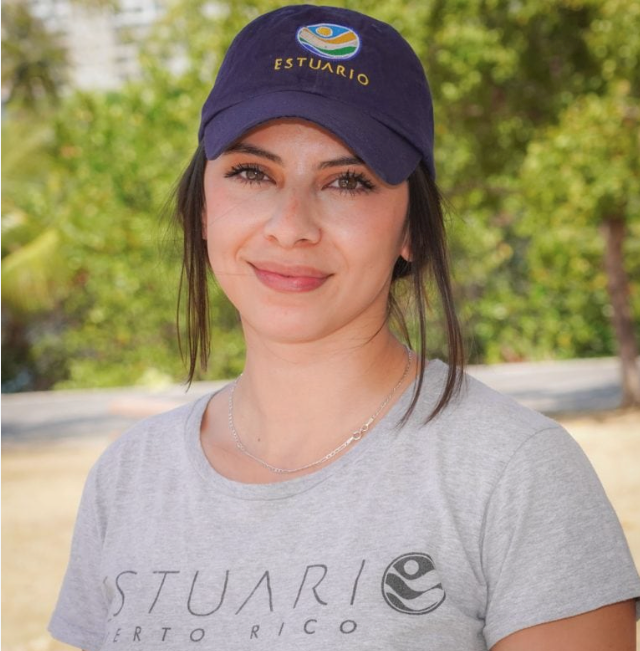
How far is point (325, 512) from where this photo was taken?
1215mm

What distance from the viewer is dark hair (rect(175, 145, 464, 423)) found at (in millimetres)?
1334

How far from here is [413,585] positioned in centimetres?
114

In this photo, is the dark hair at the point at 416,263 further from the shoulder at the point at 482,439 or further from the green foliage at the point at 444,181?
the green foliage at the point at 444,181

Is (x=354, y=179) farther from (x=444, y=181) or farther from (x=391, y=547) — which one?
(x=444, y=181)

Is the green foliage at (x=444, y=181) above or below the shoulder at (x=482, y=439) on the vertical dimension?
below

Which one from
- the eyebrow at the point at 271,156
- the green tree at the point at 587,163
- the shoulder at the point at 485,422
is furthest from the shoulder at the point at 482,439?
the green tree at the point at 587,163

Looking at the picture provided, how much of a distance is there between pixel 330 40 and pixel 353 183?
177 millimetres

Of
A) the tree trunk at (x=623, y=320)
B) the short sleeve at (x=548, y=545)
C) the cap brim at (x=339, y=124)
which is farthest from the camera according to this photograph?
the tree trunk at (x=623, y=320)

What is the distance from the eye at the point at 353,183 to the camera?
1.27 metres

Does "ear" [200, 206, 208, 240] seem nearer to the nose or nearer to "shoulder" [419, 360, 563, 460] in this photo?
the nose

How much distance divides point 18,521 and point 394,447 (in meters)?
6.80

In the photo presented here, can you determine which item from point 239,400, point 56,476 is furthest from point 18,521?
point 239,400

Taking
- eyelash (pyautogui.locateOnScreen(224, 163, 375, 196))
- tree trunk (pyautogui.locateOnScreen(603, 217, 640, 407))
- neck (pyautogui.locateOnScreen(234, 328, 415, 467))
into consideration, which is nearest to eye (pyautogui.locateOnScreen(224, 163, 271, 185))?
eyelash (pyautogui.locateOnScreen(224, 163, 375, 196))

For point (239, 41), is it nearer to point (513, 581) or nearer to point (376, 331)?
point (376, 331)
